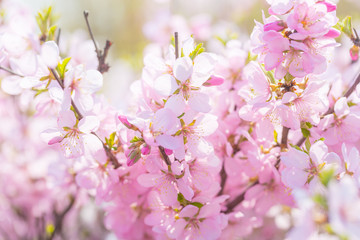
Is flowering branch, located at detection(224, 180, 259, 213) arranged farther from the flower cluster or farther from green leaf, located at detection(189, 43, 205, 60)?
green leaf, located at detection(189, 43, 205, 60)

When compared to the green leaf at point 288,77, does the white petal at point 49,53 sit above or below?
above

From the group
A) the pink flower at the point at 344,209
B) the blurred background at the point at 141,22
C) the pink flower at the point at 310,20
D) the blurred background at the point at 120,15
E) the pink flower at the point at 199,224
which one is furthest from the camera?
the blurred background at the point at 120,15

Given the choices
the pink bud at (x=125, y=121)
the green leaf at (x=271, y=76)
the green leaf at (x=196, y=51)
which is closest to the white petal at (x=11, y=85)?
the pink bud at (x=125, y=121)

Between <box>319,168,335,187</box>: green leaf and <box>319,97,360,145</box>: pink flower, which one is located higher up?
<box>319,168,335,187</box>: green leaf

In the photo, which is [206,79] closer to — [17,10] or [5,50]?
[5,50]

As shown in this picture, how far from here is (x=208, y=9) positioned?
12.9ft

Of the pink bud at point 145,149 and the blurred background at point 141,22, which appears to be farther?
the blurred background at point 141,22

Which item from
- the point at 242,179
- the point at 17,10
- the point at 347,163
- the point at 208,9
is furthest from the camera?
the point at 208,9

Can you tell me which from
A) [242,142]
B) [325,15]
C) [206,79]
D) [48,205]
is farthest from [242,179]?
[48,205]

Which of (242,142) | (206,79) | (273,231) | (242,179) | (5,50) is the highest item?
(5,50)

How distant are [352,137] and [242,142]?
253 mm

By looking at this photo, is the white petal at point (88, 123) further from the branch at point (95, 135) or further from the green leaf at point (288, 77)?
the green leaf at point (288, 77)

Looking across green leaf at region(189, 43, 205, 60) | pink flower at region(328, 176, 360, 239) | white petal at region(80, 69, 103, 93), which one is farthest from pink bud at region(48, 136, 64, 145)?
pink flower at region(328, 176, 360, 239)

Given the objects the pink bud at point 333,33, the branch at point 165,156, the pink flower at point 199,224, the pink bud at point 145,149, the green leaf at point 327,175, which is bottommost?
the pink flower at point 199,224
